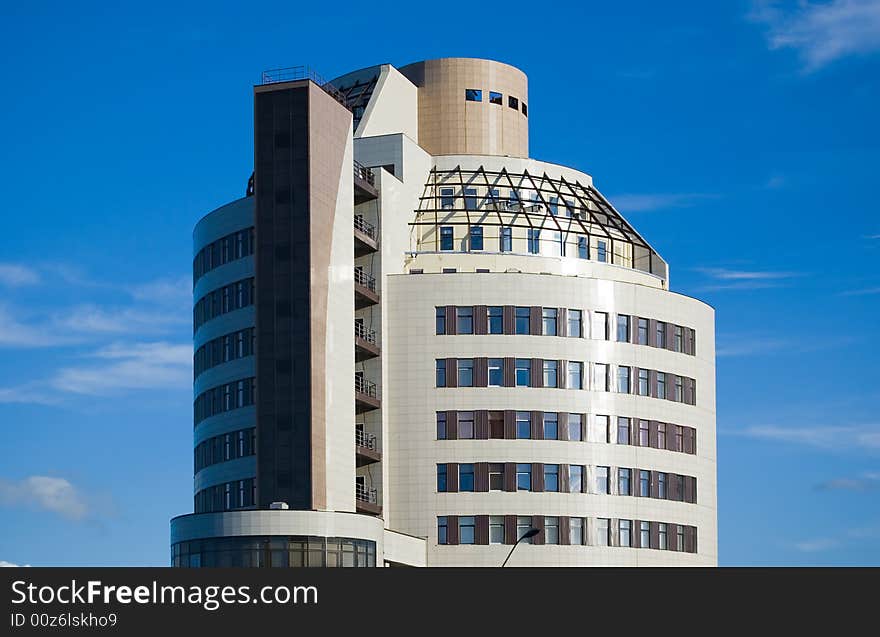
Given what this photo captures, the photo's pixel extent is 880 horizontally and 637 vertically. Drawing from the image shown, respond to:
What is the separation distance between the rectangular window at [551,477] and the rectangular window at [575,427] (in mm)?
2444

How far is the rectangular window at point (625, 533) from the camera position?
122 meters

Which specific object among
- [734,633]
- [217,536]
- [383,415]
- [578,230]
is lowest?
[734,633]

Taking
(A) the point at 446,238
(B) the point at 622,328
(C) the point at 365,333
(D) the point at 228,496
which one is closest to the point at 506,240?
(A) the point at 446,238

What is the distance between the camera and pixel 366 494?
119m

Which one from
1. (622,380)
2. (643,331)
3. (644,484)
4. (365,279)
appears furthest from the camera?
(643,331)

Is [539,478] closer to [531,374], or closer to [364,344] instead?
[531,374]

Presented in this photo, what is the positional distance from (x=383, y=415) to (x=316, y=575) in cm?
5660

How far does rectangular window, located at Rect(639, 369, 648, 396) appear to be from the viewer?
12450 cm

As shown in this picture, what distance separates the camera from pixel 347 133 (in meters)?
116

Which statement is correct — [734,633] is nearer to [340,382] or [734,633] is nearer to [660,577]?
[660,577]

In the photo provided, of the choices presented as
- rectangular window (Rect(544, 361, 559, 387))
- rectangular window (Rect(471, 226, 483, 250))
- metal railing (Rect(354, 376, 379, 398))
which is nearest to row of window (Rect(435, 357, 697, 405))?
rectangular window (Rect(544, 361, 559, 387))

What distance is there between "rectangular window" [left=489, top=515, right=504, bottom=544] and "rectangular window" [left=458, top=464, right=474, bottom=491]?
2576mm

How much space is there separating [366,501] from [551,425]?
13964 millimetres

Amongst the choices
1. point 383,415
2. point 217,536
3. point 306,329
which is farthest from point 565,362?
point 217,536
